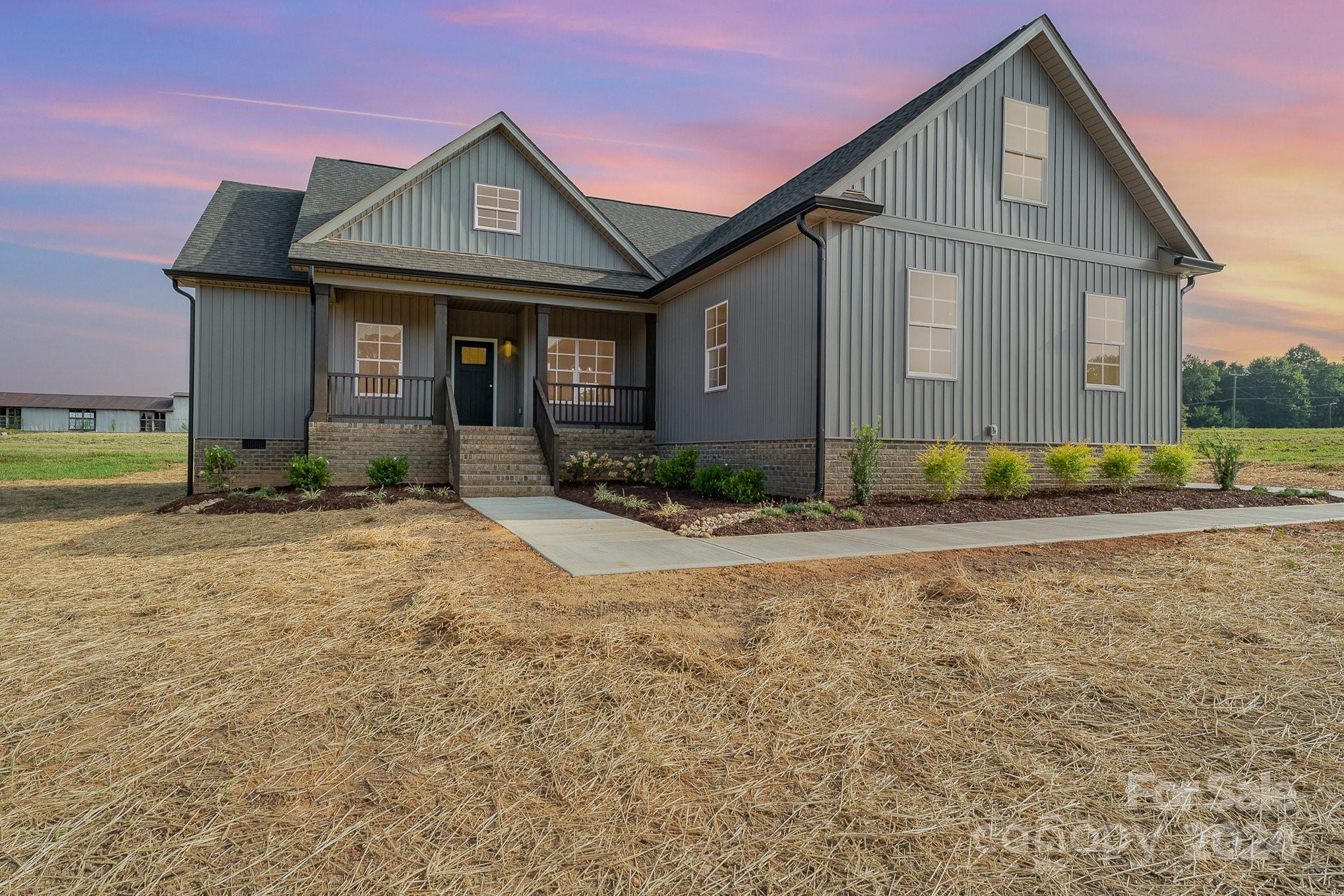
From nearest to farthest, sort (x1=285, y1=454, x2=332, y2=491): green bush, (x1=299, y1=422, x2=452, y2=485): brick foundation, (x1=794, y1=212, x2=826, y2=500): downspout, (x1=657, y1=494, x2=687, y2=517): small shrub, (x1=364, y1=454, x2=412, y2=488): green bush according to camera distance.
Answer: (x1=657, y1=494, x2=687, y2=517): small shrub < (x1=794, y1=212, x2=826, y2=500): downspout < (x1=285, y1=454, x2=332, y2=491): green bush < (x1=364, y1=454, x2=412, y2=488): green bush < (x1=299, y1=422, x2=452, y2=485): brick foundation

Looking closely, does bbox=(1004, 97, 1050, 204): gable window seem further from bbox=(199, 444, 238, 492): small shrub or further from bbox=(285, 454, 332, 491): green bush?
bbox=(199, 444, 238, 492): small shrub

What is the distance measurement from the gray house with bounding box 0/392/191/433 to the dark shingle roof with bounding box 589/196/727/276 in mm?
61511

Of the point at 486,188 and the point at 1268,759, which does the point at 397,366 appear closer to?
the point at 486,188

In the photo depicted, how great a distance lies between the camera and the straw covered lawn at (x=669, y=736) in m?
2.07

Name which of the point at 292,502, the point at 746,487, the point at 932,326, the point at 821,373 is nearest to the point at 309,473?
the point at 292,502

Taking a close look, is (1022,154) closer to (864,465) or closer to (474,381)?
(864,465)

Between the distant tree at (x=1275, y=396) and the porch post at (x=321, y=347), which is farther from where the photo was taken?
the distant tree at (x=1275, y=396)

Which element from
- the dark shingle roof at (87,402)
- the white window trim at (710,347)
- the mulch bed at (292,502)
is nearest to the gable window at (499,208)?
the white window trim at (710,347)

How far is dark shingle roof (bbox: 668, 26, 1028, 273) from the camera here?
36.4ft

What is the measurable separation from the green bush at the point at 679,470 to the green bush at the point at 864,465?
3498mm

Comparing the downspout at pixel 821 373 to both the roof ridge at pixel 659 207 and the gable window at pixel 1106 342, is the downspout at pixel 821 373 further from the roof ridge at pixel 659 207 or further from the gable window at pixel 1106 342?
the roof ridge at pixel 659 207

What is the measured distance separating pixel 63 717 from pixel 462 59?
9.78 m

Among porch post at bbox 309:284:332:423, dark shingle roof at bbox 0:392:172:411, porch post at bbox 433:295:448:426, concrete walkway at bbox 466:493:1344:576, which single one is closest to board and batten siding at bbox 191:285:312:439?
porch post at bbox 309:284:332:423

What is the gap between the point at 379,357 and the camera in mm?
15242
